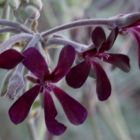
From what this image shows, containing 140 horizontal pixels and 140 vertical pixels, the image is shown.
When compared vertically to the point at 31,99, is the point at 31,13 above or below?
above

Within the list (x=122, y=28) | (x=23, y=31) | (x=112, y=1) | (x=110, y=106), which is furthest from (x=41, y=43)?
(x=110, y=106)

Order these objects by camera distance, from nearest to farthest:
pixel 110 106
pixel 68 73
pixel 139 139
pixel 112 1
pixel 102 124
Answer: pixel 68 73
pixel 112 1
pixel 110 106
pixel 139 139
pixel 102 124

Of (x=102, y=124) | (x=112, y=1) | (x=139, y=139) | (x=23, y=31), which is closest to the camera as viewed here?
(x=23, y=31)

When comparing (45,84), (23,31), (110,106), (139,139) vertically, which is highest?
(23,31)

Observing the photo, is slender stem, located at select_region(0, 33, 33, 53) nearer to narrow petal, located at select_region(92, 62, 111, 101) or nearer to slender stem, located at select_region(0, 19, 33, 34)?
slender stem, located at select_region(0, 19, 33, 34)

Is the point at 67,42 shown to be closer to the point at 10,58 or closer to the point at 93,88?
the point at 10,58

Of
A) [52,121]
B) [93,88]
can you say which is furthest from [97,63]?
[93,88]

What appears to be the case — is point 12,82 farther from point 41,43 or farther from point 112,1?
point 112,1
